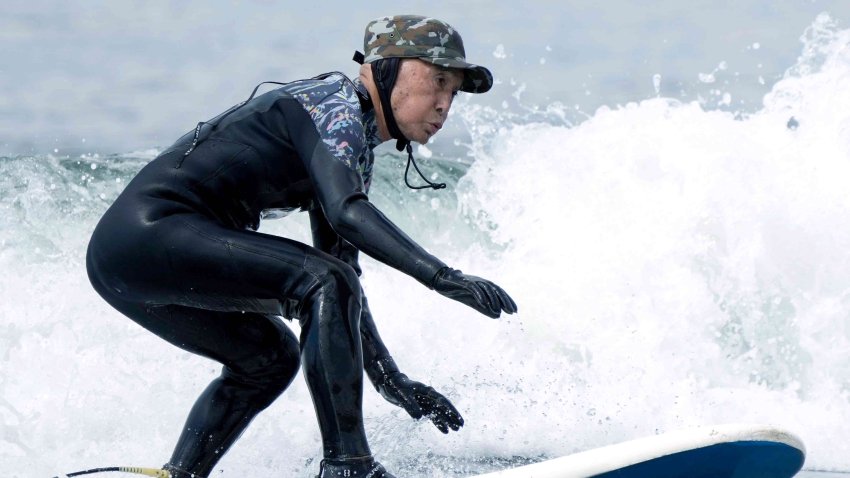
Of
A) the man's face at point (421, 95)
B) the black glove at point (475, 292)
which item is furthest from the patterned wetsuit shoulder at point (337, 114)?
the black glove at point (475, 292)

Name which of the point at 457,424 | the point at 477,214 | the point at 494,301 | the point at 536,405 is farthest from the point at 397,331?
the point at 494,301

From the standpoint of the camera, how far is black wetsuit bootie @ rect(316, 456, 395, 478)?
322 centimetres

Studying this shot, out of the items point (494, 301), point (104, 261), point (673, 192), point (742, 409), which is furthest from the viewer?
point (673, 192)

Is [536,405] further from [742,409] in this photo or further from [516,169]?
[516,169]

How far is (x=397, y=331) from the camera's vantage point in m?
8.88

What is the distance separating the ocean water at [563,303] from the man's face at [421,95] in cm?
173

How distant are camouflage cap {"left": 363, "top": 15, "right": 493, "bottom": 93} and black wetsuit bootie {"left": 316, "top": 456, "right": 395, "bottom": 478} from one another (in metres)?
1.19

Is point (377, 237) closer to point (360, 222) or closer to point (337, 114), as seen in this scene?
point (360, 222)

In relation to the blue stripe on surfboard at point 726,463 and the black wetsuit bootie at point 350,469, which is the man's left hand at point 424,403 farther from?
the blue stripe on surfboard at point 726,463

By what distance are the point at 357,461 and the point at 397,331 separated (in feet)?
18.5

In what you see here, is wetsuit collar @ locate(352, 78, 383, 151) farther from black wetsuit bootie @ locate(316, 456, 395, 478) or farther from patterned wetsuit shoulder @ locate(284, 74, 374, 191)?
black wetsuit bootie @ locate(316, 456, 395, 478)

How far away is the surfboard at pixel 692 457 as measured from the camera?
3.26 metres

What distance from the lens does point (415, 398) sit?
12.2ft

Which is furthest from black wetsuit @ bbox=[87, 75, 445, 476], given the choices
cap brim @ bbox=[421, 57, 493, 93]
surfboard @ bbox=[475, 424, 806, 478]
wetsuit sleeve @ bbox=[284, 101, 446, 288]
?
surfboard @ bbox=[475, 424, 806, 478]
